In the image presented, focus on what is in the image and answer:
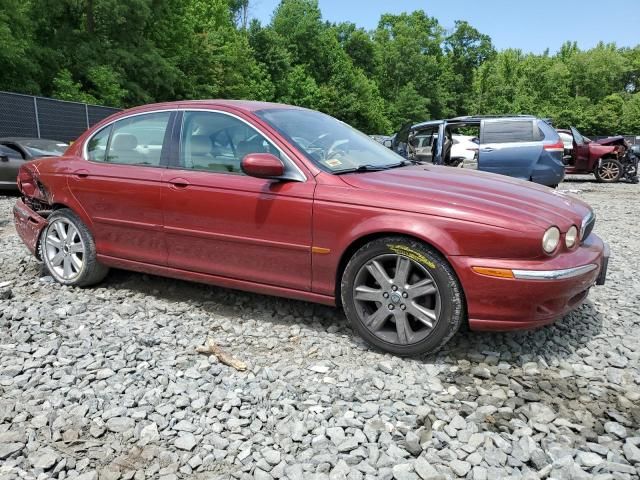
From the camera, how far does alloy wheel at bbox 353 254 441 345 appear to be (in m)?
3.15

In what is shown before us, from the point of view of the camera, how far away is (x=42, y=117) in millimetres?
16906

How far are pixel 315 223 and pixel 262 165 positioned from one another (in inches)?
19.5

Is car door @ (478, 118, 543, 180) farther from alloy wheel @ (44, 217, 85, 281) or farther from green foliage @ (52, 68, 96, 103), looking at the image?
green foliage @ (52, 68, 96, 103)

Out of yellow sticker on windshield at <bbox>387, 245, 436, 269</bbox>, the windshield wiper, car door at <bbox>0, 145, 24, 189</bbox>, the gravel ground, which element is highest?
the windshield wiper

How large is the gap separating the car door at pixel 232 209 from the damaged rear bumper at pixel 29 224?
1.54 m

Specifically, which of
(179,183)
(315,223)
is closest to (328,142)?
(315,223)

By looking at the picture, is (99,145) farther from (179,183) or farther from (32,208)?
(179,183)

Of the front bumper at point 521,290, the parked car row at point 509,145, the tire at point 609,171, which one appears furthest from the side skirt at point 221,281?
the tire at point 609,171

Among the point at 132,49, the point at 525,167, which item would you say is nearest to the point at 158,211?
the point at 525,167

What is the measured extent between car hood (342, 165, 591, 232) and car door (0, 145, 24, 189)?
940 cm

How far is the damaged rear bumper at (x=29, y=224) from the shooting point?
4.75m

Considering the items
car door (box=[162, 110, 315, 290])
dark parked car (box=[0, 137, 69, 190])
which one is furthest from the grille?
dark parked car (box=[0, 137, 69, 190])

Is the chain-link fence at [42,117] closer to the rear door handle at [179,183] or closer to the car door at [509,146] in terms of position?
the car door at [509,146]

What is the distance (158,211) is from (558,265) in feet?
8.96
